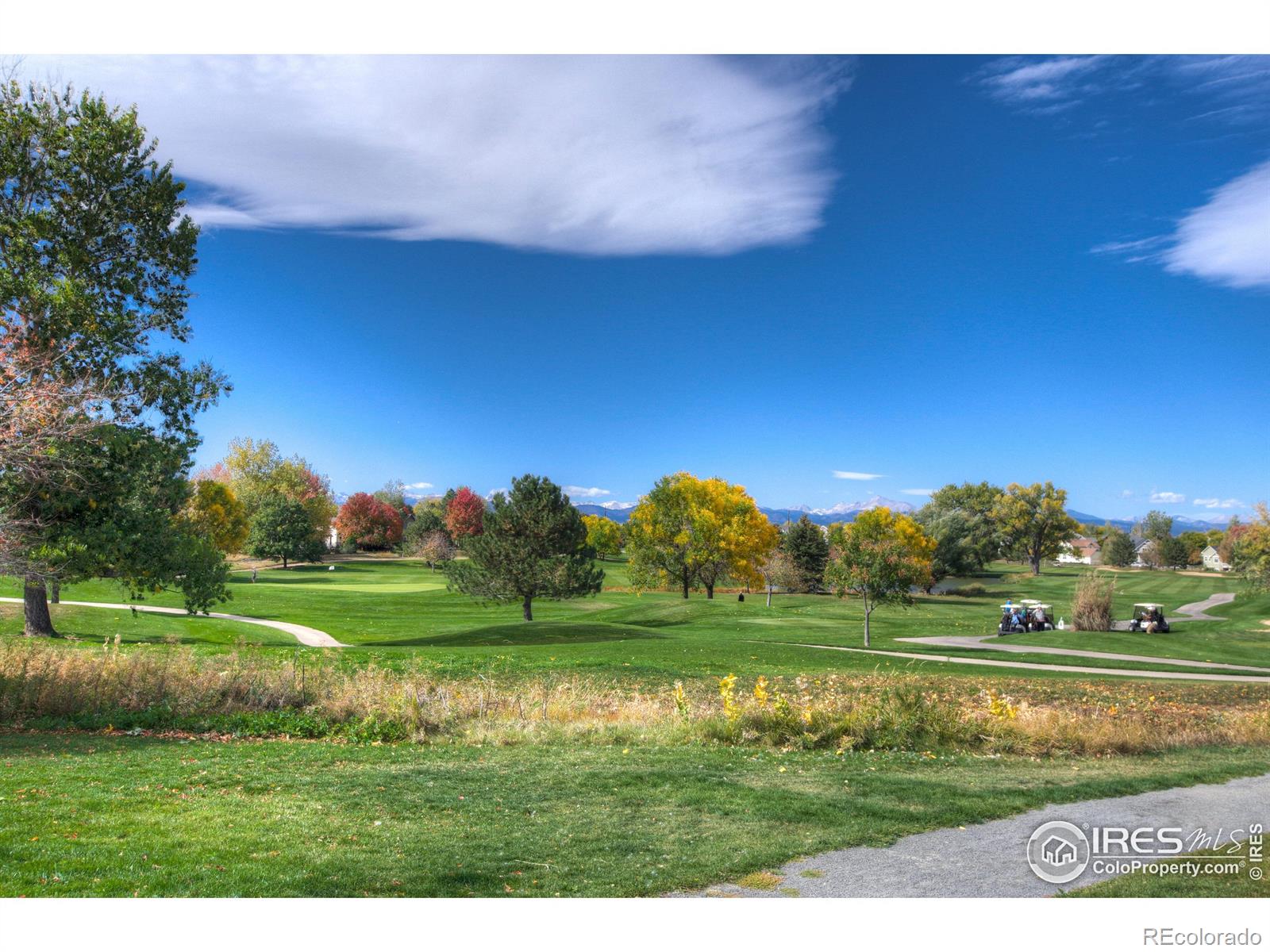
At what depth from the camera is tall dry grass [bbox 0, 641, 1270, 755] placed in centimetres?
998

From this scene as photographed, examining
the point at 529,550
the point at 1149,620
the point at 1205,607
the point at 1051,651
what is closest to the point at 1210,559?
the point at 1205,607

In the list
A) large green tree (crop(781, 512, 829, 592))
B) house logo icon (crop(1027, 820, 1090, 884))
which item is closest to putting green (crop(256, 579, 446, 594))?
large green tree (crop(781, 512, 829, 592))

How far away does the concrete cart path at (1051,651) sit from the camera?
20.8m

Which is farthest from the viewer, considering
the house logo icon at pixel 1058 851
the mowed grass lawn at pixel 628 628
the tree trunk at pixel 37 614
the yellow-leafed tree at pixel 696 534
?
the yellow-leafed tree at pixel 696 534

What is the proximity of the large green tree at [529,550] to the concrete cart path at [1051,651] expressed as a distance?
37.0 feet

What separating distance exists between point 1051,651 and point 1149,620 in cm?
645

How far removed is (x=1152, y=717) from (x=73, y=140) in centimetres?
2224

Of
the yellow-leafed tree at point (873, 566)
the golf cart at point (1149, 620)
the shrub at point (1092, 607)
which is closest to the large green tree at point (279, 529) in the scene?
the yellow-leafed tree at point (873, 566)

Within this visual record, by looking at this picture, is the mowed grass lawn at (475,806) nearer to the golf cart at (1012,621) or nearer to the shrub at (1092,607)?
the shrub at (1092,607)

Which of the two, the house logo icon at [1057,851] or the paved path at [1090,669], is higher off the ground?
the house logo icon at [1057,851]

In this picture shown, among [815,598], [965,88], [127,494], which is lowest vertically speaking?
[815,598]

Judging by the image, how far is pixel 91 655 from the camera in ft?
38.5
